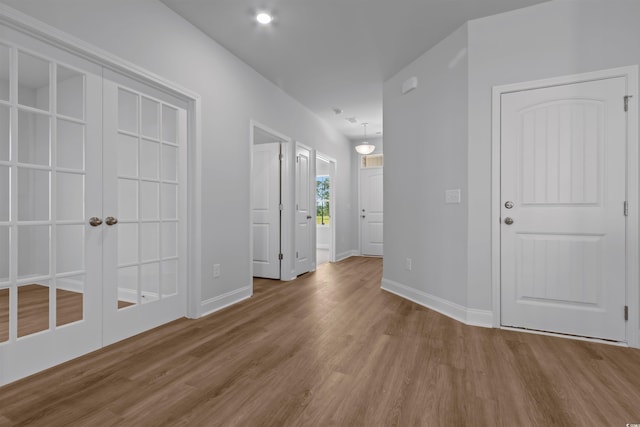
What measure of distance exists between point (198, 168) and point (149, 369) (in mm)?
1701

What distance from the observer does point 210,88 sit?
3123 mm

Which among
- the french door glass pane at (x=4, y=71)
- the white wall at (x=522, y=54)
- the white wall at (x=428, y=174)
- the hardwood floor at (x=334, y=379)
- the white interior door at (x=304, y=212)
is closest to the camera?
the hardwood floor at (x=334, y=379)

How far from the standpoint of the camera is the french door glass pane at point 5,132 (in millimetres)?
1770

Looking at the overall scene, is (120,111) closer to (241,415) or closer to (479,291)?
(241,415)

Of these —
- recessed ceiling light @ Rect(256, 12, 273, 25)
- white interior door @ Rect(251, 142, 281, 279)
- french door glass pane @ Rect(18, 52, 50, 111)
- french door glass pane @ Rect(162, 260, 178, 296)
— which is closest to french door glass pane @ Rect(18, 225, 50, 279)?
french door glass pane @ Rect(18, 52, 50, 111)

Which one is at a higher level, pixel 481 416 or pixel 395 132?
pixel 395 132

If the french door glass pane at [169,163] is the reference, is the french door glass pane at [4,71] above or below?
above

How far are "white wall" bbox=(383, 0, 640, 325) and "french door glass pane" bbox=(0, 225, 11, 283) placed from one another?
10.8 ft

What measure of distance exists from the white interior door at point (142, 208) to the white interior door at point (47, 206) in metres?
0.10

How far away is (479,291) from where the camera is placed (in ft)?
9.25

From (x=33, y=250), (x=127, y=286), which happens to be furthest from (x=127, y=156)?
(x=127, y=286)

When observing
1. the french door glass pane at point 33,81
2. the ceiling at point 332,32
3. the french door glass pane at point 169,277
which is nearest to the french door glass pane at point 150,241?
the french door glass pane at point 169,277

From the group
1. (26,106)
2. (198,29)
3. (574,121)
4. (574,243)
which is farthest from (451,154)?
(26,106)

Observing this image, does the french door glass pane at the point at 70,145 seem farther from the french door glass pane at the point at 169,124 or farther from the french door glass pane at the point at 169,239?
the french door glass pane at the point at 169,239
